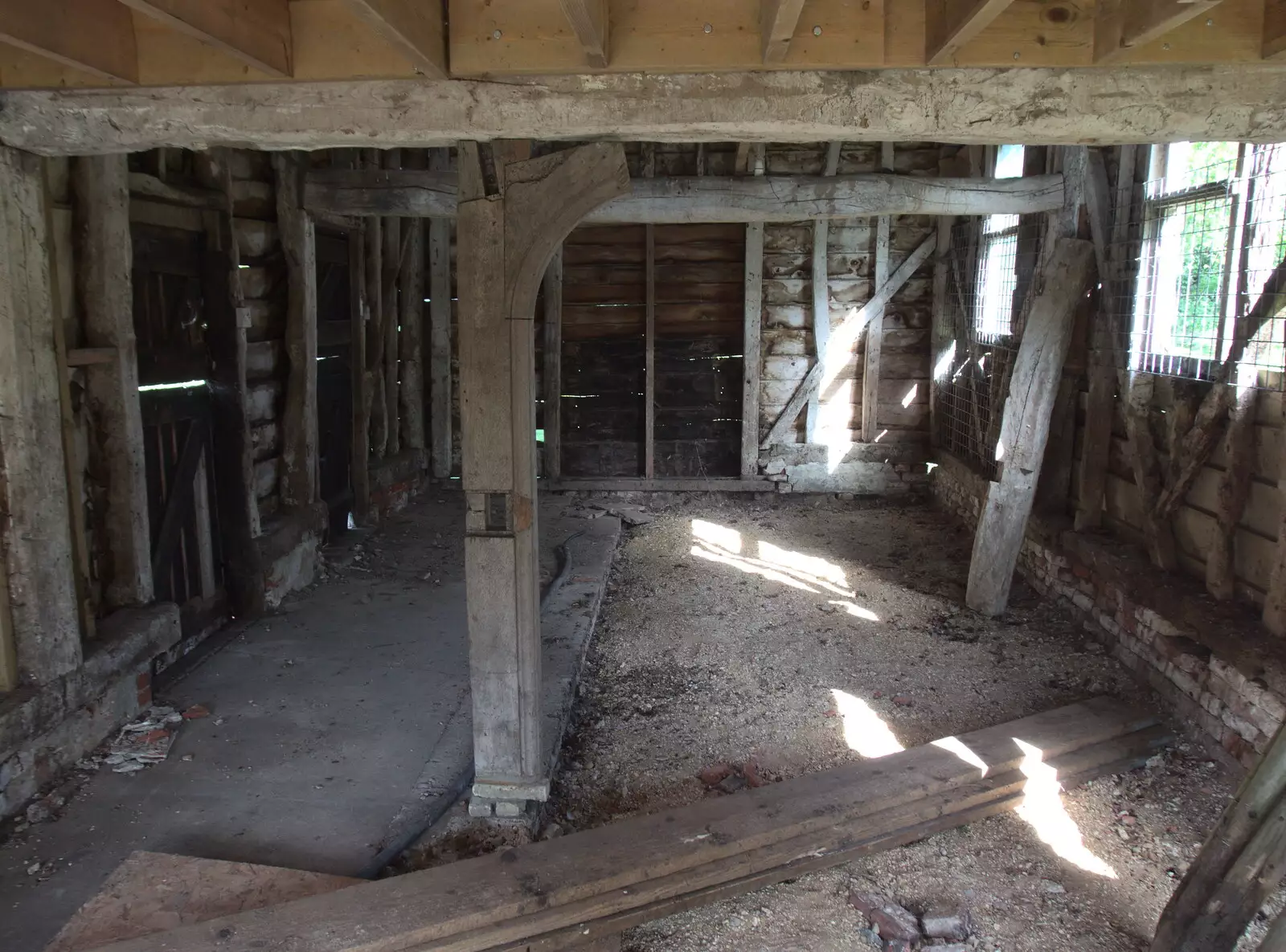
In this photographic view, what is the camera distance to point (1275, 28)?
2.61 metres

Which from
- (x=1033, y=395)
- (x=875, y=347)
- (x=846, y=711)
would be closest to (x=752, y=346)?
(x=875, y=347)

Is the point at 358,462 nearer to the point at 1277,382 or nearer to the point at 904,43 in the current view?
the point at 904,43

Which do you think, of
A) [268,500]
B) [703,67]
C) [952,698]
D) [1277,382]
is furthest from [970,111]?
[268,500]

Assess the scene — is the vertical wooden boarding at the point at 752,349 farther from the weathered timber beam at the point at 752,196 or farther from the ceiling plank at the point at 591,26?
the ceiling plank at the point at 591,26

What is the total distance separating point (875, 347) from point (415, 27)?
22.9 ft

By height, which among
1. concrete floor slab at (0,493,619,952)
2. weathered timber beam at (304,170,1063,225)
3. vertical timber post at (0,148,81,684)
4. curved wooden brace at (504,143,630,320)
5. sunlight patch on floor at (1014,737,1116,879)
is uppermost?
weathered timber beam at (304,170,1063,225)

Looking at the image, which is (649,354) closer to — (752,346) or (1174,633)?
(752,346)

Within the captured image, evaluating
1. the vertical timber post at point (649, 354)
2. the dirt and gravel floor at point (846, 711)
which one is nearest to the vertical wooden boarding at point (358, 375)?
the dirt and gravel floor at point (846, 711)

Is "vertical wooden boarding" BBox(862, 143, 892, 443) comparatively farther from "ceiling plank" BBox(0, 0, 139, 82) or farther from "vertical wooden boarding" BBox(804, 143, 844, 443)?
"ceiling plank" BBox(0, 0, 139, 82)

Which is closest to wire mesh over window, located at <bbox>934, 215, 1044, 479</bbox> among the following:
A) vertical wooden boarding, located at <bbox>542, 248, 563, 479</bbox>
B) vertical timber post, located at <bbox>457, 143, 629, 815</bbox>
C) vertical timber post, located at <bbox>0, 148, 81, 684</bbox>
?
vertical wooden boarding, located at <bbox>542, 248, 563, 479</bbox>

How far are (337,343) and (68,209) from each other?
310 centimetres

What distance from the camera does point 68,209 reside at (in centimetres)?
387

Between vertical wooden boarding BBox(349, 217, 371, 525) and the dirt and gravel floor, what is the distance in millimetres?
2298

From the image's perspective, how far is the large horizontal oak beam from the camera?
2.78 metres
